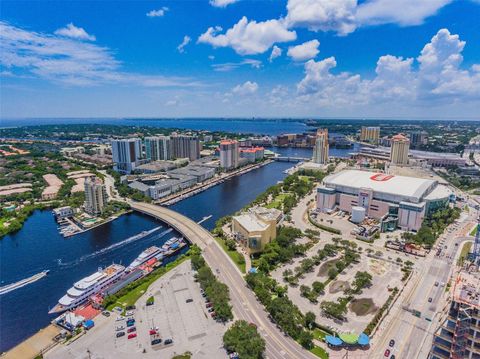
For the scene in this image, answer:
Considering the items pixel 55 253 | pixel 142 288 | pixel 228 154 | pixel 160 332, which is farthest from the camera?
pixel 228 154

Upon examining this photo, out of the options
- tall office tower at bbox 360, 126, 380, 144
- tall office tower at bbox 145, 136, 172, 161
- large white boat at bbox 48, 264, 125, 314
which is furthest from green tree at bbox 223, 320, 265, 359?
tall office tower at bbox 360, 126, 380, 144

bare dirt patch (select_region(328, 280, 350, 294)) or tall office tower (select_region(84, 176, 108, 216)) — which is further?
→ tall office tower (select_region(84, 176, 108, 216))

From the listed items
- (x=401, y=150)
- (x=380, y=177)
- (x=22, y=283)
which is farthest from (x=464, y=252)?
(x=401, y=150)

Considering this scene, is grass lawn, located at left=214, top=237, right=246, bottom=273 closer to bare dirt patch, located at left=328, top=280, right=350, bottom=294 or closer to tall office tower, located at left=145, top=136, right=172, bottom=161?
bare dirt patch, located at left=328, top=280, right=350, bottom=294

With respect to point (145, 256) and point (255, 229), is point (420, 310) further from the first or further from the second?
point (145, 256)

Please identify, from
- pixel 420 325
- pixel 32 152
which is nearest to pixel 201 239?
pixel 420 325

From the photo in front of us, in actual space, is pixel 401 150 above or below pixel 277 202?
above

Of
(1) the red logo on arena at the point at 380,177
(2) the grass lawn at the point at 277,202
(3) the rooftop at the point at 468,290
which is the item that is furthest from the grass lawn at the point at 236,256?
(1) the red logo on arena at the point at 380,177
